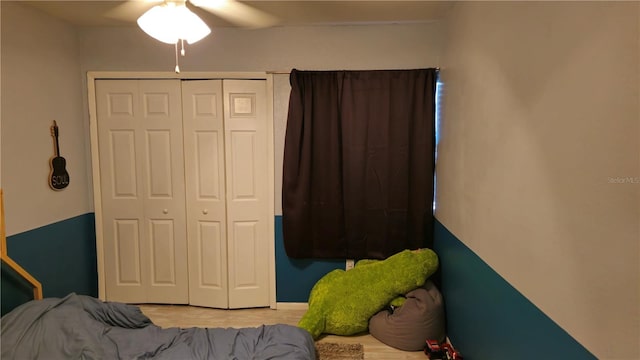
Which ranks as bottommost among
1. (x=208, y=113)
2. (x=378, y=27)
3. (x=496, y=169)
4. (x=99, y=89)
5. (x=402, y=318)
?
(x=402, y=318)

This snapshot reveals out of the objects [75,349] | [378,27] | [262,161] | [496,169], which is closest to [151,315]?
[75,349]

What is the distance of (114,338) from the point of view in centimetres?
206

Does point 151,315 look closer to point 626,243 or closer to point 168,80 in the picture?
point 168,80

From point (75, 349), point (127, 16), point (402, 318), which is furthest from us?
point (127, 16)

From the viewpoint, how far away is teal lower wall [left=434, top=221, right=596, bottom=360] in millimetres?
1173

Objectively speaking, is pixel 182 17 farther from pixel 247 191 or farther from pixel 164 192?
pixel 164 192

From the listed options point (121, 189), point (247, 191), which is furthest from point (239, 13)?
point (121, 189)

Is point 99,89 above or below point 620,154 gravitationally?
above

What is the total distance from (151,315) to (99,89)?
216 cm

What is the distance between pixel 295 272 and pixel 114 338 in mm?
1543

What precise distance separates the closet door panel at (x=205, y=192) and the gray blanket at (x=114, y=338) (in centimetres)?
95

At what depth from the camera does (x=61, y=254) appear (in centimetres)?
288

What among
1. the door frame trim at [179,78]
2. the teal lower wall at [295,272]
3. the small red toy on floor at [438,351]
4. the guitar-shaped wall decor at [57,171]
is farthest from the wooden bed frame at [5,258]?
the small red toy on floor at [438,351]

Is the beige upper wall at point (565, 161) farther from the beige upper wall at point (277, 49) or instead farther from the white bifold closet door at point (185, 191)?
the white bifold closet door at point (185, 191)
